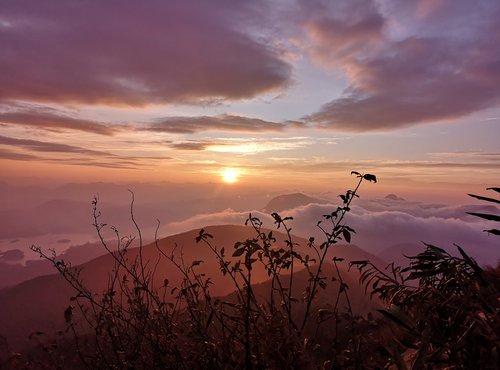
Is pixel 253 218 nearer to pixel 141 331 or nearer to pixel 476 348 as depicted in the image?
pixel 141 331

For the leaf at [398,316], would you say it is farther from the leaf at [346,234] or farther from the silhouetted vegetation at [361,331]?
the leaf at [346,234]

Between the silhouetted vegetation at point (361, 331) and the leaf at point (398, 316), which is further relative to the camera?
the silhouetted vegetation at point (361, 331)

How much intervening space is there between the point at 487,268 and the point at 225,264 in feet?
12.9

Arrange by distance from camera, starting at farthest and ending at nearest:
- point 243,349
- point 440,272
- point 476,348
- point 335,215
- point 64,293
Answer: point 64,293 < point 335,215 < point 243,349 < point 440,272 < point 476,348

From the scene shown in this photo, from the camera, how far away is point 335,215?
16.3 feet

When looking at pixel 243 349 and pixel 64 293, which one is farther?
pixel 64 293

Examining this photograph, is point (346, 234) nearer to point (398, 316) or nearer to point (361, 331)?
point (361, 331)

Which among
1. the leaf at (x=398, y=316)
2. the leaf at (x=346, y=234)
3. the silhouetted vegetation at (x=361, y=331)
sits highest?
the leaf at (x=398, y=316)

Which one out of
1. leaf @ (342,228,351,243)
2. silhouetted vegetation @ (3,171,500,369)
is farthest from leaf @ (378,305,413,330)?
leaf @ (342,228,351,243)

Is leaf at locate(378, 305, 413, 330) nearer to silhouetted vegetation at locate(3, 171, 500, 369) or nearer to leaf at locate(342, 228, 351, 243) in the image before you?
silhouetted vegetation at locate(3, 171, 500, 369)

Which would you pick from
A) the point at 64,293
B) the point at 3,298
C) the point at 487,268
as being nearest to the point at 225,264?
the point at 487,268

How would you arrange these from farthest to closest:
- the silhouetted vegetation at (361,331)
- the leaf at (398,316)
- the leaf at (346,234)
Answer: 1. the leaf at (346,234)
2. the silhouetted vegetation at (361,331)
3. the leaf at (398,316)

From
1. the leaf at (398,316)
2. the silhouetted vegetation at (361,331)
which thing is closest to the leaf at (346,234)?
the silhouetted vegetation at (361,331)

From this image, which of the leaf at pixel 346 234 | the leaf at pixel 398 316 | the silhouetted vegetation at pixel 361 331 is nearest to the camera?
the leaf at pixel 398 316
